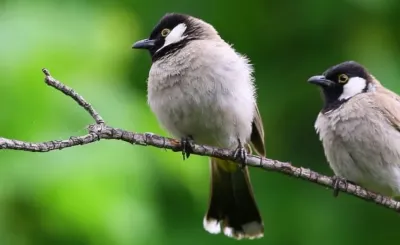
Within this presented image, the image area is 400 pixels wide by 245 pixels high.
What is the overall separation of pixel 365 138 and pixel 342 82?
0.43 metres

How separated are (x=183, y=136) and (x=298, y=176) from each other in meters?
0.84

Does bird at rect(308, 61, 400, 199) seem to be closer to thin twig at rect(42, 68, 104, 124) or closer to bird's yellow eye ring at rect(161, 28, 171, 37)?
bird's yellow eye ring at rect(161, 28, 171, 37)

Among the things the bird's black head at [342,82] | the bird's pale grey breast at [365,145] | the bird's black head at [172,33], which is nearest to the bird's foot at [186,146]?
the bird's black head at [172,33]

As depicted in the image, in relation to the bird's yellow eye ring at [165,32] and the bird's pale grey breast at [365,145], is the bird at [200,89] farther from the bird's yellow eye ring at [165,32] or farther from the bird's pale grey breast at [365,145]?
the bird's pale grey breast at [365,145]

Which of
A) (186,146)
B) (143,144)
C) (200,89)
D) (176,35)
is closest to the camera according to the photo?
(143,144)

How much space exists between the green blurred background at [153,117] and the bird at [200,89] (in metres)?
0.30

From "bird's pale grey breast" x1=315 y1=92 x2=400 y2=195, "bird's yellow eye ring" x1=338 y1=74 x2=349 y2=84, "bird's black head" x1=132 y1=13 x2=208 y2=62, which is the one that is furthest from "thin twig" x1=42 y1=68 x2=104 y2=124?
"bird's yellow eye ring" x1=338 y1=74 x2=349 y2=84

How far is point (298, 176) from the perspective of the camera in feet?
12.9

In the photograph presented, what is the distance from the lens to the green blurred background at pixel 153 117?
14.9 ft

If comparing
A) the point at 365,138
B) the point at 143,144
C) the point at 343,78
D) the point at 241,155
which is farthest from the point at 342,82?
the point at 143,144

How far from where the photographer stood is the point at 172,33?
5.02m

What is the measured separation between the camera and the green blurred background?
4.55 metres

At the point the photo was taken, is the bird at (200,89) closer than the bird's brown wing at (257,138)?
Yes

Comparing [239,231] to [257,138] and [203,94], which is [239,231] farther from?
[203,94]
